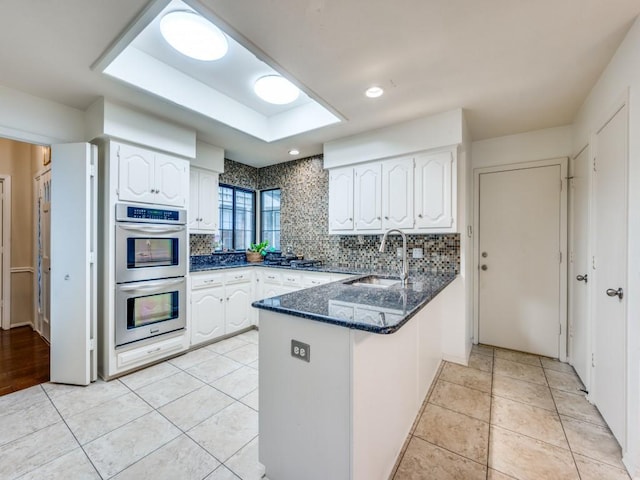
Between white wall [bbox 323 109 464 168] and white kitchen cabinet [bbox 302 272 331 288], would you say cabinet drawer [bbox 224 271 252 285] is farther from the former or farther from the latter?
white wall [bbox 323 109 464 168]

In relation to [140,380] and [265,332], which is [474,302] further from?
[140,380]

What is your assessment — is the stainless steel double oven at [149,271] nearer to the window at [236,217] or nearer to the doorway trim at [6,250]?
the window at [236,217]

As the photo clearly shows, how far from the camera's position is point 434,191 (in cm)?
280

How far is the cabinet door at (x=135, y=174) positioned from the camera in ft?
8.35

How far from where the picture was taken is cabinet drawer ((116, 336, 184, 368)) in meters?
2.56

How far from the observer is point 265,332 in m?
1.45

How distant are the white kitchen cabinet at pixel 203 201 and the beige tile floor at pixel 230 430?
5.76 feet

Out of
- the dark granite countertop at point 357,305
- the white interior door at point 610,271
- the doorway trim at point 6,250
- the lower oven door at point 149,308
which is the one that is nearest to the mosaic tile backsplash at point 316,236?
the lower oven door at point 149,308

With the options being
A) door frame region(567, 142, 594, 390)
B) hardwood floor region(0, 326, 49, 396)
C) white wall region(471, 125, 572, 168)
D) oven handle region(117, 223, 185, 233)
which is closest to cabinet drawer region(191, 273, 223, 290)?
oven handle region(117, 223, 185, 233)

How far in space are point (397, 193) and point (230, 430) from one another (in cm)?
254

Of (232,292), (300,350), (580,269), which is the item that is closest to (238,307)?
(232,292)

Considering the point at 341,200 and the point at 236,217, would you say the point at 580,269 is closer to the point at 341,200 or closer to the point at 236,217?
the point at 341,200

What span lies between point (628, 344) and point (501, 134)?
7.86ft

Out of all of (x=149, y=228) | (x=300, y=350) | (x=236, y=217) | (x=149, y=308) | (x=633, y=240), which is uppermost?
(x=236, y=217)
